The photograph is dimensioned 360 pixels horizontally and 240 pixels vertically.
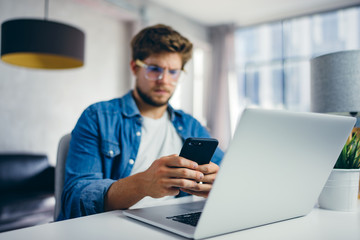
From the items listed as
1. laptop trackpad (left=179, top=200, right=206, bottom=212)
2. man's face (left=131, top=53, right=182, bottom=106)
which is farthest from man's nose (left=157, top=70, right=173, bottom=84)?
laptop trackpad (left=179, top=200, right=206, bottom=212)

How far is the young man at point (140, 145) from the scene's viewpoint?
2.51ft

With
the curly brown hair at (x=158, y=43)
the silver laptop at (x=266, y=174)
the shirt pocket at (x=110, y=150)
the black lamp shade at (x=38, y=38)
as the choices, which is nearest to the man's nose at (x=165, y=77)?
the curly brown hair at (x=158, y=43)

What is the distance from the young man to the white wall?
89.1 inches

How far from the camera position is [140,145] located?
1.36 m

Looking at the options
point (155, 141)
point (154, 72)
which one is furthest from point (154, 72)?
point (155, 141)

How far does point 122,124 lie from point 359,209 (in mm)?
895

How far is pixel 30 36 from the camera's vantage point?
196 cm

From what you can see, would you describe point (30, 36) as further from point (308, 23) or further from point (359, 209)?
point (308, 23)

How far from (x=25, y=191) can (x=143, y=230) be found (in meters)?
2.56

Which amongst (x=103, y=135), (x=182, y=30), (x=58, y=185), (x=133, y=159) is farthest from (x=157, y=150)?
(x=182, y=30)

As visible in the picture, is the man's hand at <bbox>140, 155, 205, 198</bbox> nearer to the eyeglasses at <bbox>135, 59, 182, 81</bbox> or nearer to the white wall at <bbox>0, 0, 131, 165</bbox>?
the eyeglasses at <bbox>135, 59, 182, 81</bbox>

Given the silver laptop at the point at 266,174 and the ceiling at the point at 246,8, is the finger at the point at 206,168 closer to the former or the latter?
the silver laptop at the point at 266,174

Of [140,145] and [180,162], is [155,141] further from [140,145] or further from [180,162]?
[180,162]

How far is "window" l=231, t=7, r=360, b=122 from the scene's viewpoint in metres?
4.88
